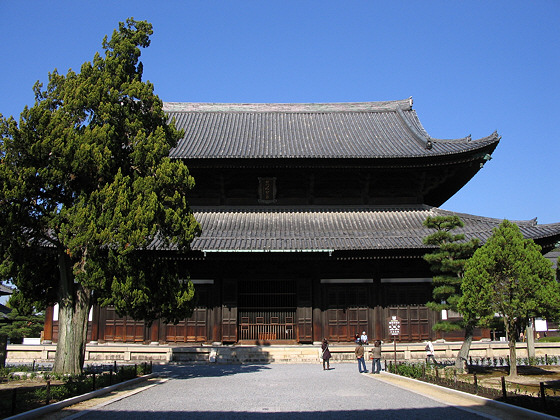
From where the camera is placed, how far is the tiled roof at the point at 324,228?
2142 cm

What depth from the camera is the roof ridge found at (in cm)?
3256

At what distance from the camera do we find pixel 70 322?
45.3 feet

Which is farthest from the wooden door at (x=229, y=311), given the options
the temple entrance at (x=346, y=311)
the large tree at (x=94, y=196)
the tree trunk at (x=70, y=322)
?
the tree trunk at (x=70, y=322)

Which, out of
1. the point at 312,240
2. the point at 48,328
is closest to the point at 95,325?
the point at 48,328

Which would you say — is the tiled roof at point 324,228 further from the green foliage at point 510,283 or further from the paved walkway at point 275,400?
the paved walkway at point 275,400

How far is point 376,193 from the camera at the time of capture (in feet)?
84.0

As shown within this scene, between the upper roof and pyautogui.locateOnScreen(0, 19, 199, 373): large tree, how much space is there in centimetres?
871

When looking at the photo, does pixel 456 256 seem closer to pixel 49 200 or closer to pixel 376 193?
pixel 376 193

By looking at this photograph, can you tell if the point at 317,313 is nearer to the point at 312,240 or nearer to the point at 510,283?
the point at 312,240

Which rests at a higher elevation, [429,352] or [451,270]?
[451,270]

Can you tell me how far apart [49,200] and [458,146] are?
1960 cm

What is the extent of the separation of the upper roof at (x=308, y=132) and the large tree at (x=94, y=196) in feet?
28.6

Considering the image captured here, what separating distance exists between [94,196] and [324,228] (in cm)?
1275

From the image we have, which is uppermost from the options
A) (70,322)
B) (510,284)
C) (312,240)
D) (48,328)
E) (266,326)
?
(312,240)
